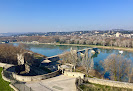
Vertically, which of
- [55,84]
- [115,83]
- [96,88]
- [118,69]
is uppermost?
[55,84]

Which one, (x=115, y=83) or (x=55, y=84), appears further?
(x=115, y=83)

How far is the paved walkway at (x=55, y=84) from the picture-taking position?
41.3 feet

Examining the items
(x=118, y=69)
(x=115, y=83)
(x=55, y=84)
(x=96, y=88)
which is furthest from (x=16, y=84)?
(x=118, y=69)

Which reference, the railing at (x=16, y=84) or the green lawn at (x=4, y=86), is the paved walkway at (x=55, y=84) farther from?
the green lawn at (x=4, y=86)

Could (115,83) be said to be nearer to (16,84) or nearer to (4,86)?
(16,84)

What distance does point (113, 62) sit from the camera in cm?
2256

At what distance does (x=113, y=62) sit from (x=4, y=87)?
62.2 feet

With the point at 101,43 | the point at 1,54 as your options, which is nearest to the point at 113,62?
the point at 1,54

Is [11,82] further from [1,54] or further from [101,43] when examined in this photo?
[101,43]

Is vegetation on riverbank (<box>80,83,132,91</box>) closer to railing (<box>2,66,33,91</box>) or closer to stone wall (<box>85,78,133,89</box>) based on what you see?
stone wall (<box>85,78,133,89</box>)

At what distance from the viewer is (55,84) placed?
13.7 metres

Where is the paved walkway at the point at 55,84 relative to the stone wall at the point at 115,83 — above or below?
above

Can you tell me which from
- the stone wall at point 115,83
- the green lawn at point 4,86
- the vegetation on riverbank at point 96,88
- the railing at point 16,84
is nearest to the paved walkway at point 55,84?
the railing at point 16,84

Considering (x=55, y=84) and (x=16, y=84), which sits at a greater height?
(x=16, y=84)
